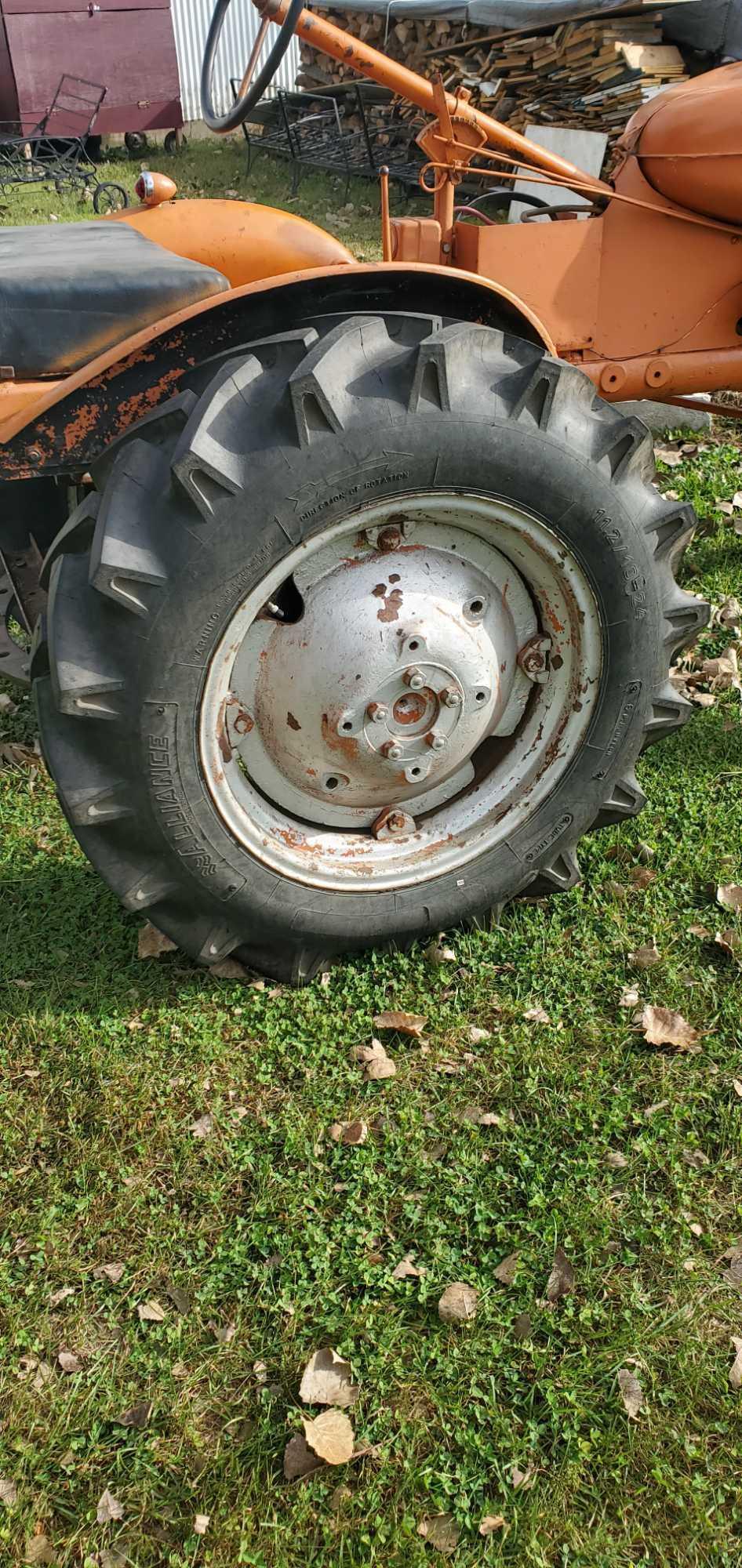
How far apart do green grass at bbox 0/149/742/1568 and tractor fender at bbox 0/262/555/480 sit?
4.05ft

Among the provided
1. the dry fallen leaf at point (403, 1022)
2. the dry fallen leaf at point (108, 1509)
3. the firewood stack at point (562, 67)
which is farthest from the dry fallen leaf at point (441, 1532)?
the firewood stack at point (562, 67)

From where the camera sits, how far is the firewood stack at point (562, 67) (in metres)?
9.11

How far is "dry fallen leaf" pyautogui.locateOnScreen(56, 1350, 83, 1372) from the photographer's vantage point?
6.93ft

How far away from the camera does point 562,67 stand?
376 inches

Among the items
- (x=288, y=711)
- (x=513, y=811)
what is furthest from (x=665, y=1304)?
(x=288, y=711)

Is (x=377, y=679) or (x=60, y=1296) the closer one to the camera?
(x=60, y=1296)

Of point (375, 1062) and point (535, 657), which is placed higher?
point (535, 657)

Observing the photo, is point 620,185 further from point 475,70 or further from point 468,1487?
point 475,70

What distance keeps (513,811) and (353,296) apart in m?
1.23

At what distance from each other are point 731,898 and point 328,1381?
1.61 m

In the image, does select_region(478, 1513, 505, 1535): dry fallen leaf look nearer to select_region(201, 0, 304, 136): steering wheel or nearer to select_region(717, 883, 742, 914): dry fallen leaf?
select_region(717, 883, 742, 914): dry fallen leaf

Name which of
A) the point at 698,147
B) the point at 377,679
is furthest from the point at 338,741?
the point at 698,147

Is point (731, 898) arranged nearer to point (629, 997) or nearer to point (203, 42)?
point (629, 997)

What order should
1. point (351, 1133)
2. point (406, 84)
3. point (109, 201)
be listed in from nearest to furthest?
point (351, 1133) < point (406, 84) < point (109, 201)
